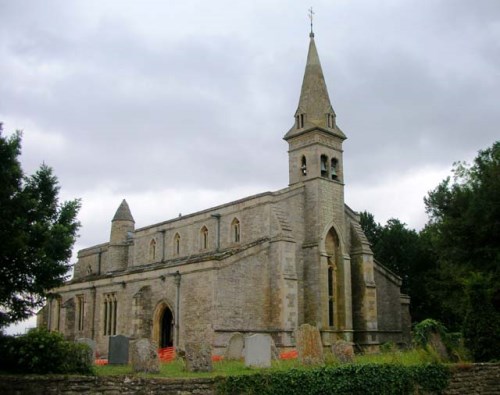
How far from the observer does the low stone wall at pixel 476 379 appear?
61.0 feet

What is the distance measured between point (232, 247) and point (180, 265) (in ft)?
16.0

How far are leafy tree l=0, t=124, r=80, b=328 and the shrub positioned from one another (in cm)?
269

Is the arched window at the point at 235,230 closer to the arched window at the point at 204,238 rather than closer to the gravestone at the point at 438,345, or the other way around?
the arched window at the point at 204,238

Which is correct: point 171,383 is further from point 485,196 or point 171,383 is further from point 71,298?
point 71,298

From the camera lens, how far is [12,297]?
1897 centimetres

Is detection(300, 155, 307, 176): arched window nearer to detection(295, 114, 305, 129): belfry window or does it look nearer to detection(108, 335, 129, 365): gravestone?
detection(295, 114, 305, 129): belfry window

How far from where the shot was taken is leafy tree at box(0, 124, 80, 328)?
17812mm

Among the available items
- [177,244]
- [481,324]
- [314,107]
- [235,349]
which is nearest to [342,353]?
[481,324]

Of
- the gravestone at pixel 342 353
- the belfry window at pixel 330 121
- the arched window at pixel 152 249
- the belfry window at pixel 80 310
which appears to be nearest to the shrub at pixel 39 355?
the gravestone at pixel 342 353

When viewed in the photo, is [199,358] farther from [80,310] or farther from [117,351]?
[80,310]

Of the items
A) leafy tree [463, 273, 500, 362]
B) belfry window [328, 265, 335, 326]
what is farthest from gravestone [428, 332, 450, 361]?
belfry window [328, 265, 335, 326]

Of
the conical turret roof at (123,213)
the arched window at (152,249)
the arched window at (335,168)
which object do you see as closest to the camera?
the arched window at (335,168)

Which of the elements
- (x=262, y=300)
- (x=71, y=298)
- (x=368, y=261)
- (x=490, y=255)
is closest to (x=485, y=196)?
(x=490, y=255)

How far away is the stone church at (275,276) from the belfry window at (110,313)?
71 mm
